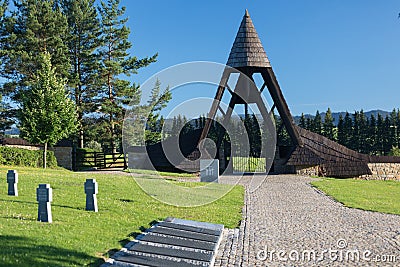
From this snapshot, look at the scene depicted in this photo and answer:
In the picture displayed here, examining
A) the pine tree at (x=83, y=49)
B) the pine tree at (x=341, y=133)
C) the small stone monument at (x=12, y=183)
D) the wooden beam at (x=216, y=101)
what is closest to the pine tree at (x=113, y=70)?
the pine tree at (x=83, y=49)

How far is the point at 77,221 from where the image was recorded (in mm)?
7883

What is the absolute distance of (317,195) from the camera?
14930mm

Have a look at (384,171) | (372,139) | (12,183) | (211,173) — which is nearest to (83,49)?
(211,173)

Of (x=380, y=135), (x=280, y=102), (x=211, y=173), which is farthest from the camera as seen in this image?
(x=380, y=135)

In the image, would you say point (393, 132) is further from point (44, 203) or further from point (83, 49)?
point (44, 203)

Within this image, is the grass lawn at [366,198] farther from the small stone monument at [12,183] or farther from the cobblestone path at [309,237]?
the small stone monument at [12,183]

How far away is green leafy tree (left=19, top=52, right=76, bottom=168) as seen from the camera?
76.1ft

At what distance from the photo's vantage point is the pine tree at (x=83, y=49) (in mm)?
33312

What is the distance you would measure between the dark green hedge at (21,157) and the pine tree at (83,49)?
287 inches

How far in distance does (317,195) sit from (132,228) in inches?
351

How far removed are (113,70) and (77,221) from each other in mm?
26840

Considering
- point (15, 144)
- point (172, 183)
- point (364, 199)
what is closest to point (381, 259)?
point (364, 199)

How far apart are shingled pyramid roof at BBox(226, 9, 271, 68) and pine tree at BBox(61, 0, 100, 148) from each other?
577 inches

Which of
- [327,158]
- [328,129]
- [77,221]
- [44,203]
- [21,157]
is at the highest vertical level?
[328,129]
